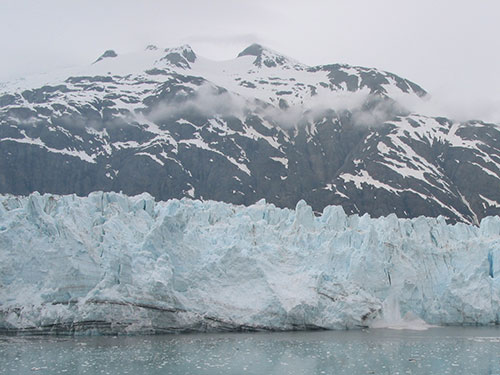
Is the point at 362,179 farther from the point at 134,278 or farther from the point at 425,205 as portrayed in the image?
the point at 134,278

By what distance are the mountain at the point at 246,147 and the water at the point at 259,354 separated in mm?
78535

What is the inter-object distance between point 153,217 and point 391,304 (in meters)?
15.8

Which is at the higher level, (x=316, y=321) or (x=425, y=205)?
(x=316, y=321)

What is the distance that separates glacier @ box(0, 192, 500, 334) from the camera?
31438 mm

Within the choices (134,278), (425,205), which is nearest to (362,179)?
(425,205)

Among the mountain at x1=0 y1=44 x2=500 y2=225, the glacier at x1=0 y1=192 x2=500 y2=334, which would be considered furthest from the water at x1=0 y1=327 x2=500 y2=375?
the mountain at x1=0 y1=44 x2=500 y2=225

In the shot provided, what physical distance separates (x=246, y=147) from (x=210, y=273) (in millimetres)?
98672

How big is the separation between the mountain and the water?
7853cm

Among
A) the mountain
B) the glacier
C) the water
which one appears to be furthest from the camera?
the mountain

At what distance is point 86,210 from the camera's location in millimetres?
36000

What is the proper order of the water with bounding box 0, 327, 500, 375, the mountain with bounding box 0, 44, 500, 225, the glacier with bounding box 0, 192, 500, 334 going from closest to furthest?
1. the water with bounding box 0, 327, 500, 375
2. the glacier with bounding box 0, 192, 500, 334
3. the mountain with bounding box 0, 44, 500, 225

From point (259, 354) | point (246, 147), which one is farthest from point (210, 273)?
point (246, 147)

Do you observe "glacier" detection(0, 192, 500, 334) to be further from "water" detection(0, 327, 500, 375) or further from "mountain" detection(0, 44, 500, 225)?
"mountain" detection(0, 44, 500, 225)

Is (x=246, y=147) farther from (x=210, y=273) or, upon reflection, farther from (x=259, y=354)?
(x=259, y=354)
